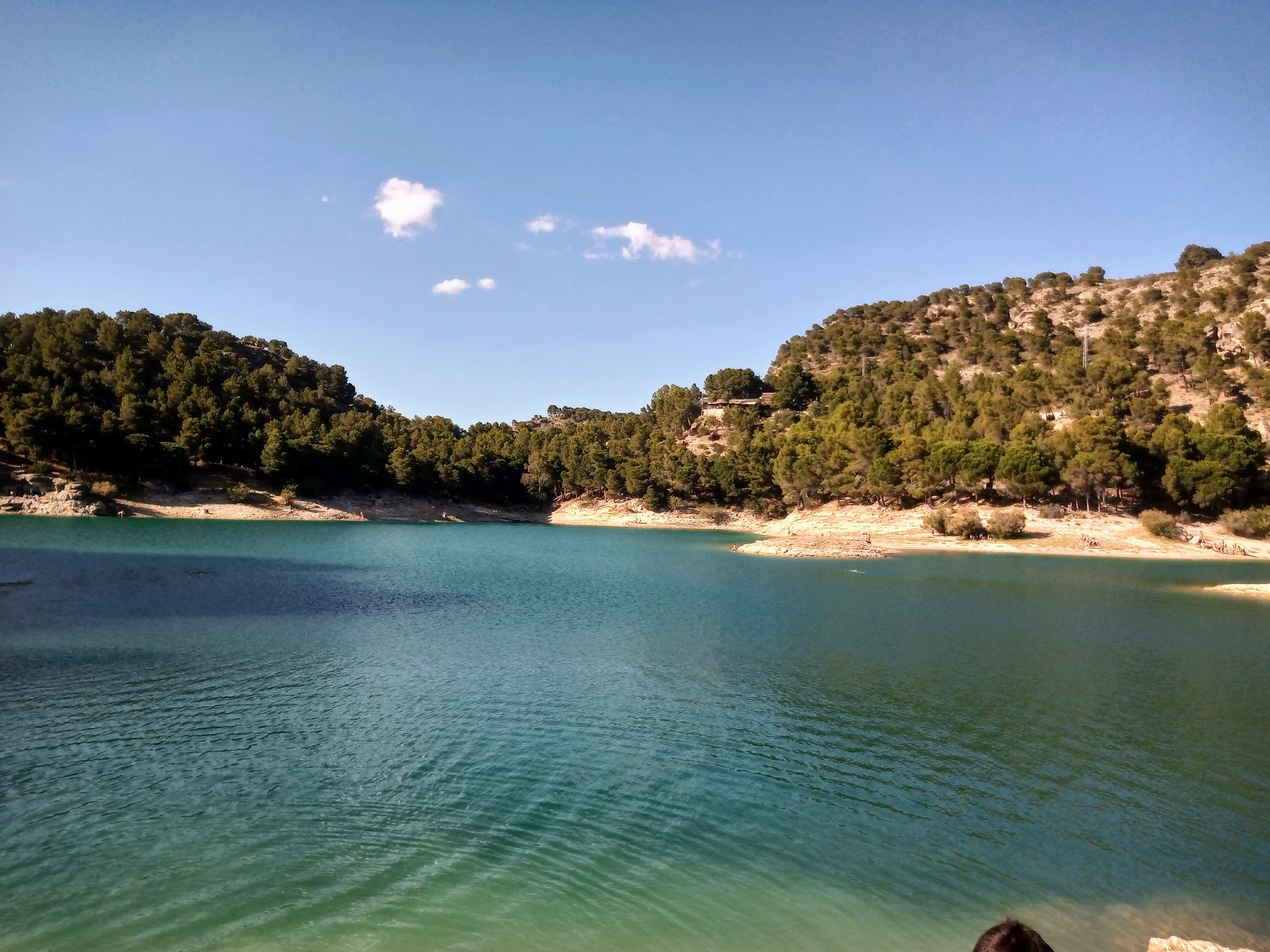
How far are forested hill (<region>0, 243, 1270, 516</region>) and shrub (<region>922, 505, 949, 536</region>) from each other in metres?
7.15

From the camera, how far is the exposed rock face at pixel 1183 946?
683 centimetres

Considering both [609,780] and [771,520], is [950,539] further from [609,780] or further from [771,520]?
[609,780]

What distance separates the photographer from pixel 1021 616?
93.6 feet

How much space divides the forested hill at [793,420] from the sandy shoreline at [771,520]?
2705 mm

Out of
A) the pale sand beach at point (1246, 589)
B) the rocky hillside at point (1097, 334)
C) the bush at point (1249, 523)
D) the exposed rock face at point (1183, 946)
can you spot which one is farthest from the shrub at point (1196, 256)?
the exposed rock face at point (1183, 946)

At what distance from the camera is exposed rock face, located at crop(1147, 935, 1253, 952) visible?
683 centimetres

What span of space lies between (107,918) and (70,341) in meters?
98.7

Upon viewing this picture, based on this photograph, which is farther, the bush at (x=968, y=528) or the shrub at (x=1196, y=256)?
the shrub at (x=1196, y=256)

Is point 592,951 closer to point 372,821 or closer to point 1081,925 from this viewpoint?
point 372,821

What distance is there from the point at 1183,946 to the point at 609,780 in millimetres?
7031

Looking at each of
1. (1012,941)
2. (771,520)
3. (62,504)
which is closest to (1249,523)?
(771,520)

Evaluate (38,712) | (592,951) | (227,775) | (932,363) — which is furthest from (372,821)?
(932,363)

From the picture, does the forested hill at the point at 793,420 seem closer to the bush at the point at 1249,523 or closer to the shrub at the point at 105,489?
the bush at the point at 1249,523

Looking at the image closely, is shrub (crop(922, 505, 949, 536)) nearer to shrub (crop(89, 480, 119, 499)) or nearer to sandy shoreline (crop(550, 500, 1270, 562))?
sandy shoreline (crop(550, 500, 1270, 562))
